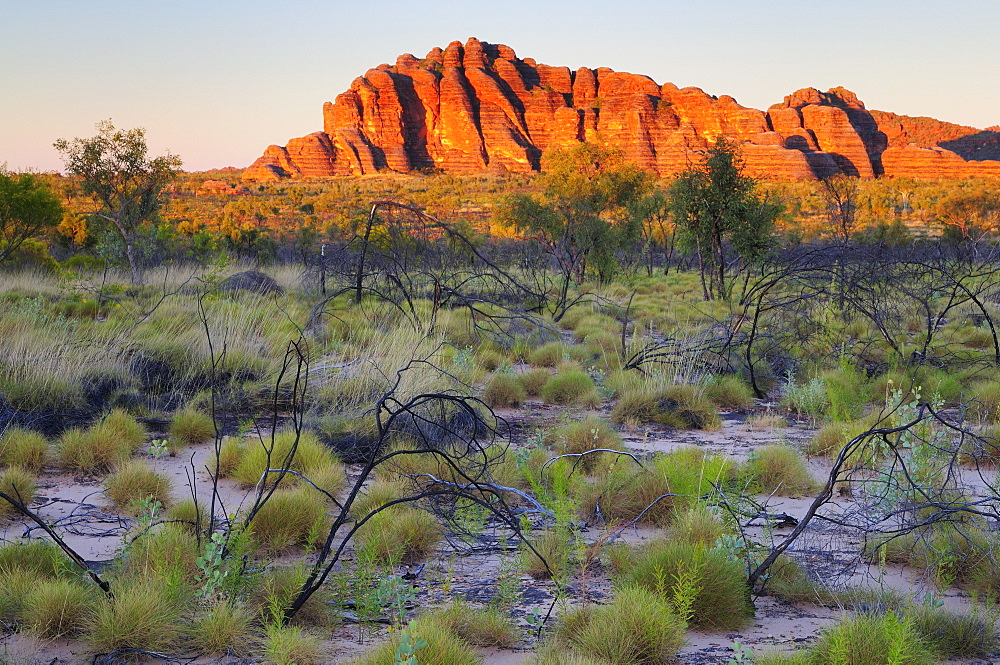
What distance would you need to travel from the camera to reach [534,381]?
834 cm

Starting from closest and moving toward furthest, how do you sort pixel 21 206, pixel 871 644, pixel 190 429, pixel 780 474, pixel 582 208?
pixel 871 644 → pixel 780 474 → pixel 190 429 → pixel 21 206 → pixel 582 208

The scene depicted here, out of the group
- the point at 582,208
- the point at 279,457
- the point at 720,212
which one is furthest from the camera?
the point at 582,208

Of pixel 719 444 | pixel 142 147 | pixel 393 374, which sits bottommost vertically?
pixel 719 444

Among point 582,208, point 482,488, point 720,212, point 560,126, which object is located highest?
point 560,126

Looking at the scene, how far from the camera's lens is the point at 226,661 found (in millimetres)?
2820

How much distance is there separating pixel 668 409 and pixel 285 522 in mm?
4109

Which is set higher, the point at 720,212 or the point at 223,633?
the point at 720,212

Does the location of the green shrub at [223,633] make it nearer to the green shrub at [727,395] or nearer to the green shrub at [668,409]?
the green shrub at [668,409]

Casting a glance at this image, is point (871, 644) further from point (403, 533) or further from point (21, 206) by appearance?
point (21, 206)

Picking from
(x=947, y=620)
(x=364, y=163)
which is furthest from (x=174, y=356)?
(x=364, y=163)

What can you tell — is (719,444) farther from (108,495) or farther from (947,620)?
(108,495)

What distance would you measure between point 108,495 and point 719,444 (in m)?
4.47

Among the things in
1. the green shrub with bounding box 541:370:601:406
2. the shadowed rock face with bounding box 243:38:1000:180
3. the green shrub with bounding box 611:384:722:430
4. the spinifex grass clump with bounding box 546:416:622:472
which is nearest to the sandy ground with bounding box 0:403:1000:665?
the spinifex grass clump with bounding box 546:416:622:472

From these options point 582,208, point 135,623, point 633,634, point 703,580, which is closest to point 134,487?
point 135,623
